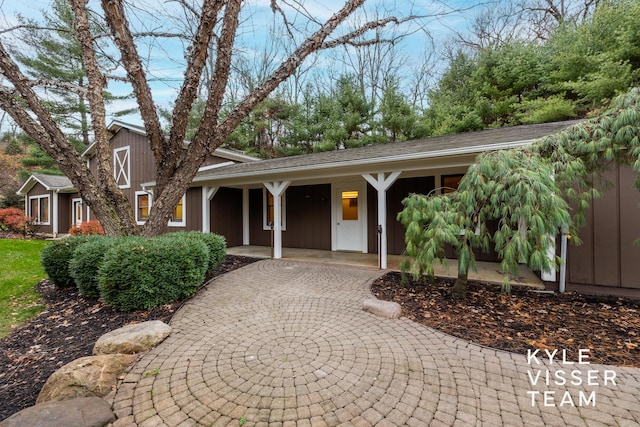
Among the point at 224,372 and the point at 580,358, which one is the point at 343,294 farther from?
the point at 580,358

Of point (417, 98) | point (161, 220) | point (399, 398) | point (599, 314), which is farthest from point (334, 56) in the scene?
point (399, 398)

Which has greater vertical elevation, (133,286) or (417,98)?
(417,98)

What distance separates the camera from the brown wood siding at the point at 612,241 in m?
4.13

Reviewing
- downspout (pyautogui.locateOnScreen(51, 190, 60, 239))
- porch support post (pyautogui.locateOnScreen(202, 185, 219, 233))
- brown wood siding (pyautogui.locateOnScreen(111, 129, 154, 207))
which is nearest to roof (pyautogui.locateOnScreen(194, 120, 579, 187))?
porch support post (pyautogui.locateOnScreen(202, 185, 219, 233))

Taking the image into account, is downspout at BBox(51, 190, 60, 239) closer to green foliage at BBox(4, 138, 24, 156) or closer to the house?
the house

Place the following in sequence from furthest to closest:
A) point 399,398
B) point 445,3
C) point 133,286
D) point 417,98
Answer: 1. point 417,98
2. point 445,3
3. point 133,286
4. point 399,398

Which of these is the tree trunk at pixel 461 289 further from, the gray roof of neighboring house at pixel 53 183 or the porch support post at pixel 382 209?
the gray roof of neighboring house at pixel 53 183

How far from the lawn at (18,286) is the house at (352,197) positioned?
12.0 ft

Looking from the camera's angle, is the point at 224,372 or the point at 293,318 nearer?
the point at 224,372

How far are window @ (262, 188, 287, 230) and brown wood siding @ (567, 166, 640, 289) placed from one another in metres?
7.03

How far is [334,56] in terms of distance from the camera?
46.6ft

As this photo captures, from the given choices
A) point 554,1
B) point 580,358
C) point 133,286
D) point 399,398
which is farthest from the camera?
point 554,1

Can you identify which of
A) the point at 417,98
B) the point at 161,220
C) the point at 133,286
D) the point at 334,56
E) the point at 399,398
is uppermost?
the point at 334,56

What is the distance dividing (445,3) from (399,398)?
6.52 meters
